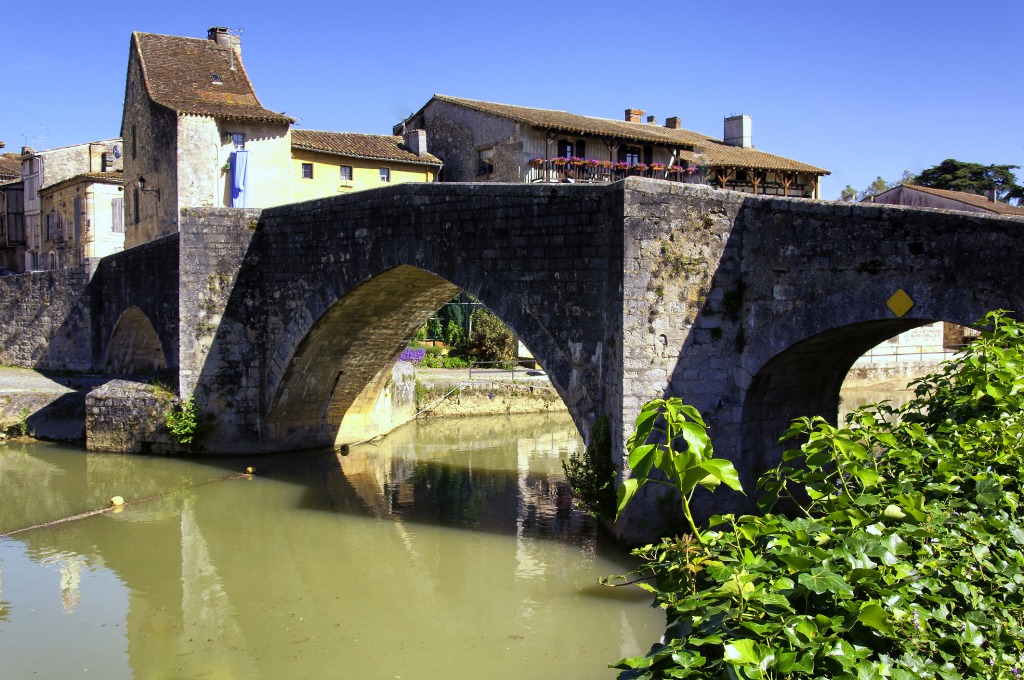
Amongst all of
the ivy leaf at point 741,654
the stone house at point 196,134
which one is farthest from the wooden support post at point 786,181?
the ivy leaf at point 741,654

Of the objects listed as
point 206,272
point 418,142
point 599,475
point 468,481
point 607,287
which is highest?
point 418,142

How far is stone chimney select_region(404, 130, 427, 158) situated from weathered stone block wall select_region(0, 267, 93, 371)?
1015cm

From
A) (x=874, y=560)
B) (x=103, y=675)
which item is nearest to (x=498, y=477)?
(x=103, y=675)

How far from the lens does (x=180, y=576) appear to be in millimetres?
9188

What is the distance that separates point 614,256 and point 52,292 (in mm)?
17290

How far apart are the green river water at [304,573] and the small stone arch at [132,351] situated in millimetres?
5181

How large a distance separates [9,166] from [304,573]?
3954cm

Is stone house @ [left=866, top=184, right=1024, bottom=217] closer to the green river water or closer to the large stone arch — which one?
the large stone arch

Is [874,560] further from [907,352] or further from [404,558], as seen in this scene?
[907,352]

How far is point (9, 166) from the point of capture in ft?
137

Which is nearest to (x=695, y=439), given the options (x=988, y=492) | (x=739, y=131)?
(x=988, y=492)

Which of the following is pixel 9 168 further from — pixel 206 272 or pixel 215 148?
pixel 206 272

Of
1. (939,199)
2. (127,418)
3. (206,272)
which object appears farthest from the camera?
(939,199)

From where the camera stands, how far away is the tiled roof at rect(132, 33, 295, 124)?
23.4 metres
